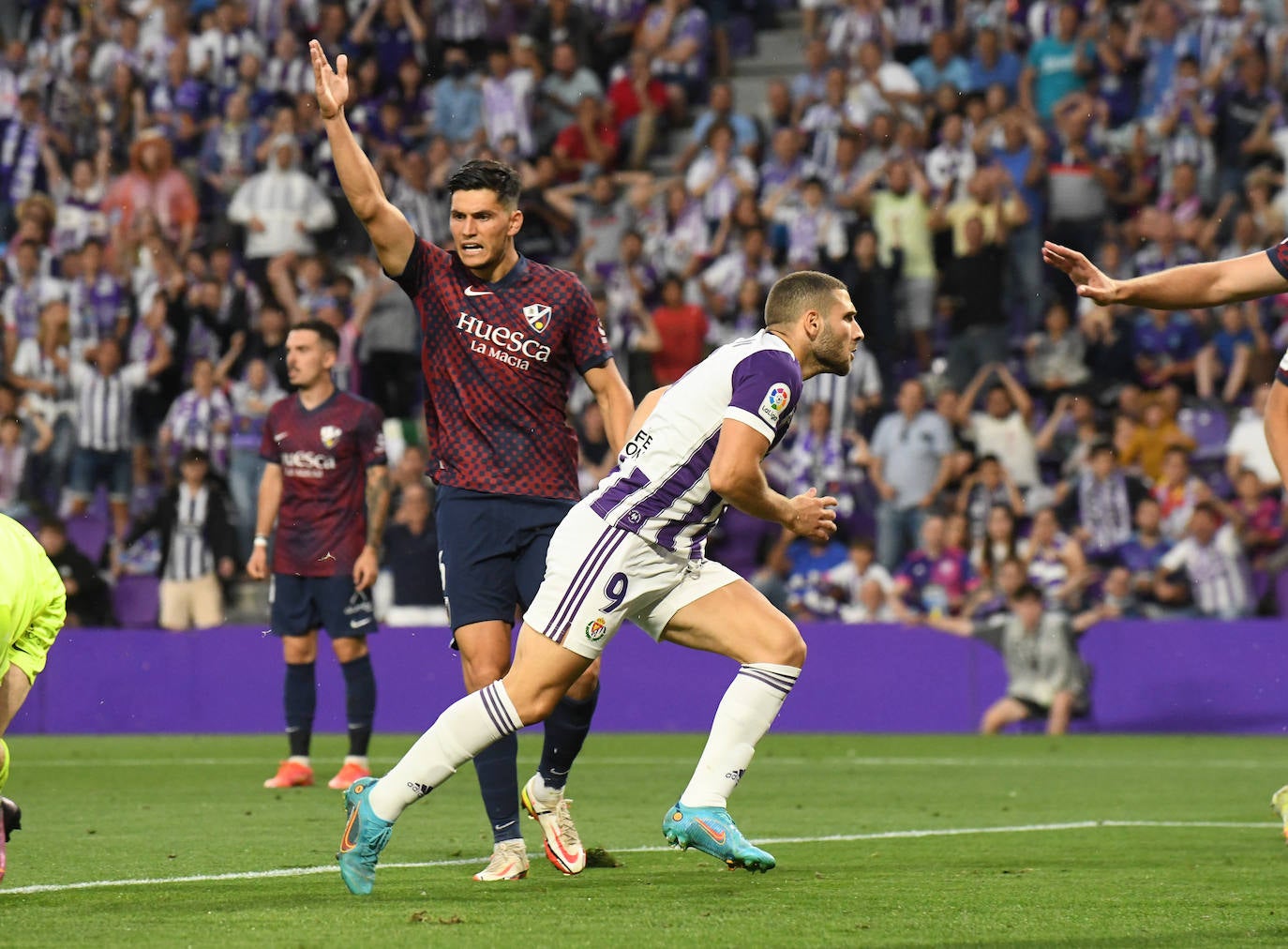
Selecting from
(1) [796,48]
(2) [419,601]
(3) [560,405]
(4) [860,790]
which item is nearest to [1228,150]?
(1) [796,48]

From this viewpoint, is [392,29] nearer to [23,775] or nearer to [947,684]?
[947,684]

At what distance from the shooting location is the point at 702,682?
55.2 ft

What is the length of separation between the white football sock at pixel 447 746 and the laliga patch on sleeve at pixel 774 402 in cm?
115

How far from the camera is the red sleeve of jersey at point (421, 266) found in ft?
23.5

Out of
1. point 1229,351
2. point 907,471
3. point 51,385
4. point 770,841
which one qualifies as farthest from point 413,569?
point 770,841

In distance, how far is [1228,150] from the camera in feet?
62.8

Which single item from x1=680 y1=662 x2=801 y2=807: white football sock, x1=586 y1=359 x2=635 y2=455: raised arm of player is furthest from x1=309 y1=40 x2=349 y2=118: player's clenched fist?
x1=680 y1=662 x2=801 y2=807: white football sock

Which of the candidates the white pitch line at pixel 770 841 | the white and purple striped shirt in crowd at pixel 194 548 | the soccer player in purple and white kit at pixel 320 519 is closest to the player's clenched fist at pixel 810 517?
the white pitch line at pixel 770 841

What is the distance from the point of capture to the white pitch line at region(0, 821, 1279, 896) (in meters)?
6.64

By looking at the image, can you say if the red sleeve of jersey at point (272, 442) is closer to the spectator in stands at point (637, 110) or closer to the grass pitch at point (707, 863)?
the grass pitch at point (707, 863)

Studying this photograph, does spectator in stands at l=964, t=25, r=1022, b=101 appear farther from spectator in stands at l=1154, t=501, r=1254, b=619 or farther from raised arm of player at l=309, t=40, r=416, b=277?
raised arm of player at l=309, t=40, r=416, b=277

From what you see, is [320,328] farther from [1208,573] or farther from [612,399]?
[1208,573]

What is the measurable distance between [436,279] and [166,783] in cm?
556

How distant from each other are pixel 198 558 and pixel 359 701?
6.56 m
